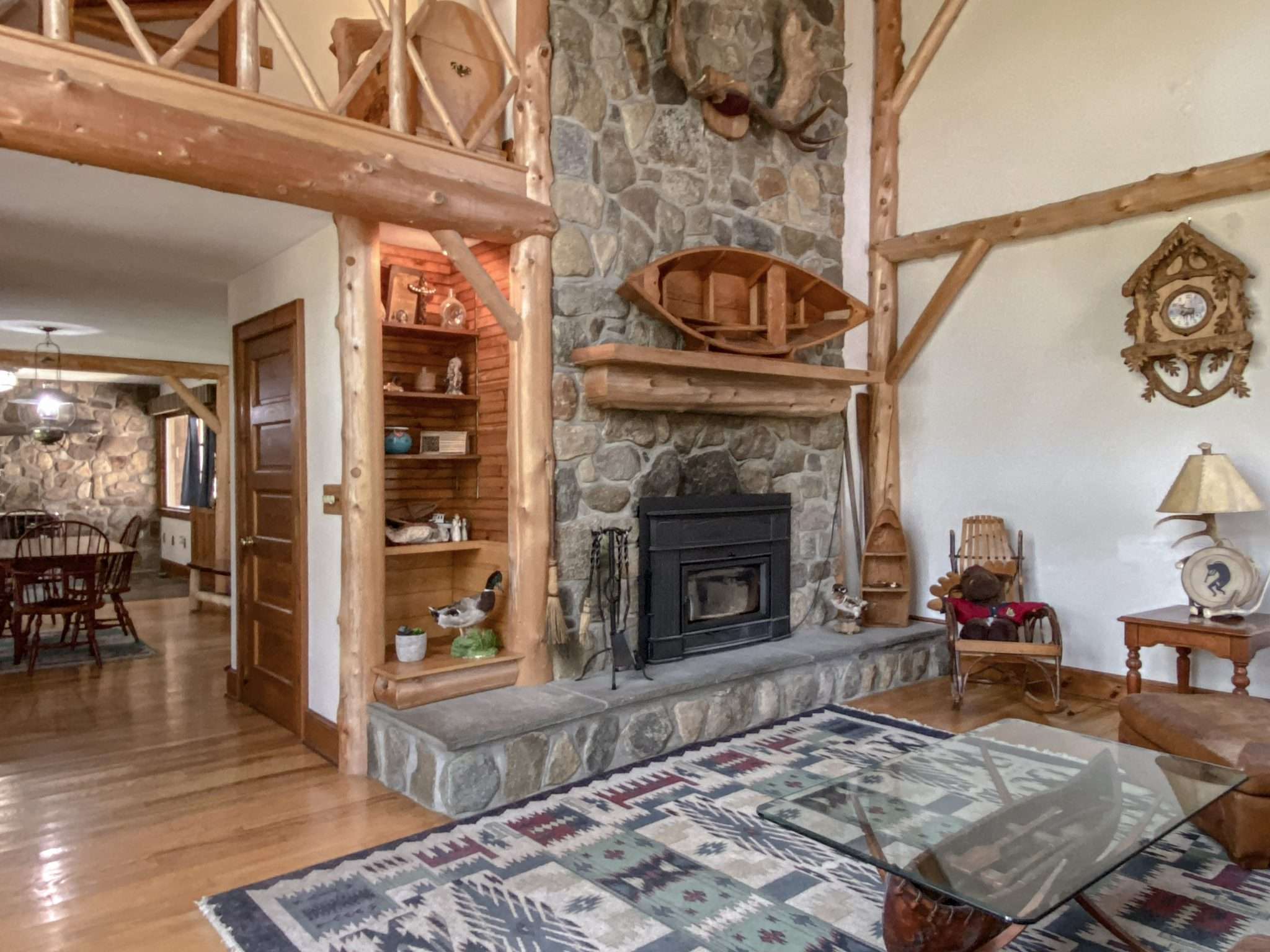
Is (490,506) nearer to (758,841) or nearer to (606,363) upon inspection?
(606,363)

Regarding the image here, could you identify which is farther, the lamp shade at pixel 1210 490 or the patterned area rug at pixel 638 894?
the lamp shade at pixel 1210 490

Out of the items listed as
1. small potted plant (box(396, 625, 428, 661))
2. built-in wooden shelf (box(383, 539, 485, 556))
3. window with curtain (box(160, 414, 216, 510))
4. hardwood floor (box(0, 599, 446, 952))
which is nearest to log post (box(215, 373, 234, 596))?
window with curtain (box(160, 414, 216, 510))

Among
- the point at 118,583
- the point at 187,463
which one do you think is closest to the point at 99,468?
the point at 187,463

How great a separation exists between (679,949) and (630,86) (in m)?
3.62

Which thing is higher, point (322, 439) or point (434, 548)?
point (322, 439)

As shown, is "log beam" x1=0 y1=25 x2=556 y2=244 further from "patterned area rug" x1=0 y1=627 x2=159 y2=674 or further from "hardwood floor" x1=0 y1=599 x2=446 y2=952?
"patterned area rug" x1=0 y1=627 x2=159 y2=674

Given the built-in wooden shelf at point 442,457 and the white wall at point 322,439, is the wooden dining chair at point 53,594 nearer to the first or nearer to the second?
the white wall at point 322,439

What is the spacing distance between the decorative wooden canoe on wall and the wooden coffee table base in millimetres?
2723

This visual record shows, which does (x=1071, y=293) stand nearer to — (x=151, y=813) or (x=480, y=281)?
(x=480, y=281)

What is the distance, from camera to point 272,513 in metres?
4.38

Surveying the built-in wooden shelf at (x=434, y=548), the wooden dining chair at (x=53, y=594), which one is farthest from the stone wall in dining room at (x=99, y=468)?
the built-in wooden shelf at (x=434, y=548)

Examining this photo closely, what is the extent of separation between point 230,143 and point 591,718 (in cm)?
244

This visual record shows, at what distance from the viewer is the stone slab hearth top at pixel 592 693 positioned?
3248 mm

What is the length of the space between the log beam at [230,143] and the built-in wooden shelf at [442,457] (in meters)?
1.05
